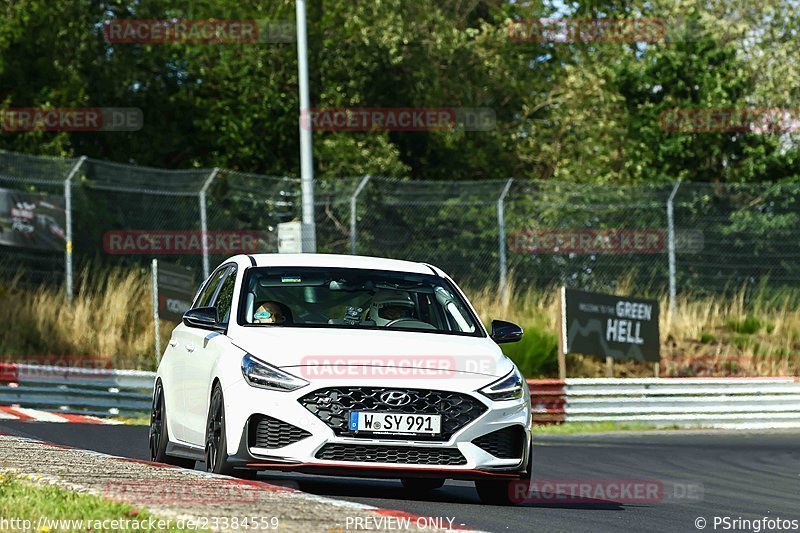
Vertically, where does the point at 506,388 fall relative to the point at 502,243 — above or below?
above

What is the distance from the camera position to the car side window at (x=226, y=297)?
1140cm

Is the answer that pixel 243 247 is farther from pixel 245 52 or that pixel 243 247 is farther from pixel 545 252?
pixel 245 52

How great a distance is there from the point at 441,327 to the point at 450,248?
656 inches

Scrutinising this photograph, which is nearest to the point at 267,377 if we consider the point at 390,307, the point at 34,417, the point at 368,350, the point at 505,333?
the point at 368,350

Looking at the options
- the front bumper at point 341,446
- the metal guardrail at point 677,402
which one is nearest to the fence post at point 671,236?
the metal guardrail at point 677,402

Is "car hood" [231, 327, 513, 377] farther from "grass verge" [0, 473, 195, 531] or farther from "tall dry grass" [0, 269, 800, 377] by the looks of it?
"tall dry grass" [0, 269, 800, 377]

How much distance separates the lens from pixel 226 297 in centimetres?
1174

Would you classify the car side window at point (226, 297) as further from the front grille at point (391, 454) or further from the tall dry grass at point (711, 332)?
the tall dry grass at point (711, 332)

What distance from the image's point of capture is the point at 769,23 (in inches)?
1673

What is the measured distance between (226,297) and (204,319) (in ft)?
2.56

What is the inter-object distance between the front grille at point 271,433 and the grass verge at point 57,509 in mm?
1691

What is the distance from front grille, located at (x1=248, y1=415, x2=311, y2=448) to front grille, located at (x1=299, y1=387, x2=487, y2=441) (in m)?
0.17

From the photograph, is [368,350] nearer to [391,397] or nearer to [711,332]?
[391,397]

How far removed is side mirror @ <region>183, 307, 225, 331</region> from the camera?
10954 millimetres
